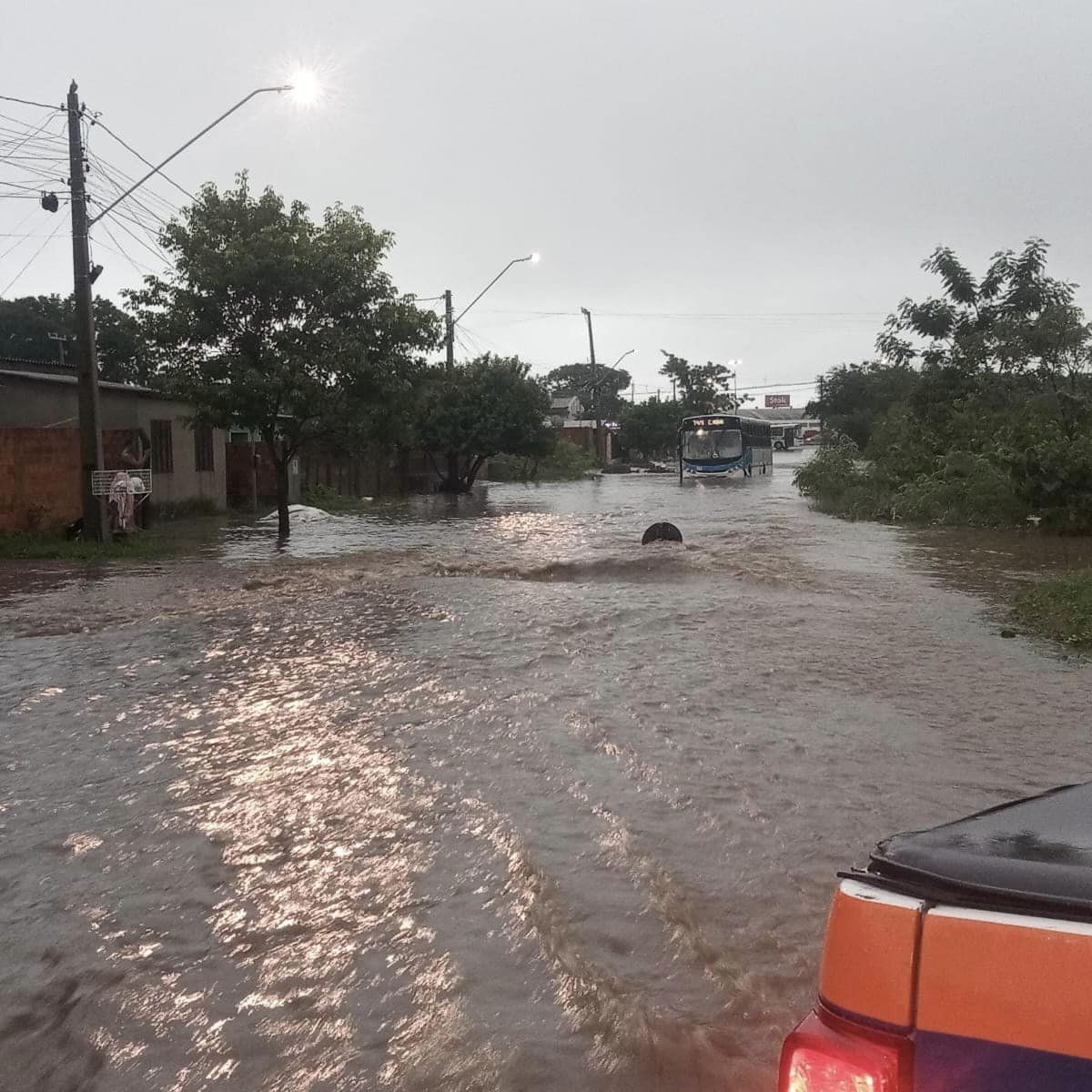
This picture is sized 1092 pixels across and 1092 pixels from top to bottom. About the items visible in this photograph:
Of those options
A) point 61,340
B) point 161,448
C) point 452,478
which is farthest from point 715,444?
point 161,448

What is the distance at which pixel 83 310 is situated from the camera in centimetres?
1639

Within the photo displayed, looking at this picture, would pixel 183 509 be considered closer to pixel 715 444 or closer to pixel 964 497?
pixel 964 497

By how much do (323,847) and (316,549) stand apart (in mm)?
13958

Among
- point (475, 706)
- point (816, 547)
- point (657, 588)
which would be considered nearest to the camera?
point (475, 706)

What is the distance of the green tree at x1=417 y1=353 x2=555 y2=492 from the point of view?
36250 millimetres

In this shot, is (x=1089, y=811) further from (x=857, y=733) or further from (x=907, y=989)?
(x=857, y=733)

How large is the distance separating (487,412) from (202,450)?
468 inches

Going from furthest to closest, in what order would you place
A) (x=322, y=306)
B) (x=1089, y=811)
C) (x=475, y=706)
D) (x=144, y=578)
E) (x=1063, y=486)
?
(x=322, y=306) < (x=1063, y=486) < (x=144, y=578) < (x=475, y=706) < (x=1089, y=811)

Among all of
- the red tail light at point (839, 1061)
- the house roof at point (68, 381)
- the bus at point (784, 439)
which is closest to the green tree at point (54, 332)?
the house roof at point (68, 381)

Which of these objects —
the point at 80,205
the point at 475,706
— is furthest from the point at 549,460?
the point at 475,706

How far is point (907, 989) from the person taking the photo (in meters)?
1.32

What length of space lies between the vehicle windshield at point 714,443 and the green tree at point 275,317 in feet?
84.9

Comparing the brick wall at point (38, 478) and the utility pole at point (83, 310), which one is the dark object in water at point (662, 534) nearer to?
the utility pole at point (83, 310)

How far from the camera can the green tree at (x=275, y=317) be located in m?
19.5
